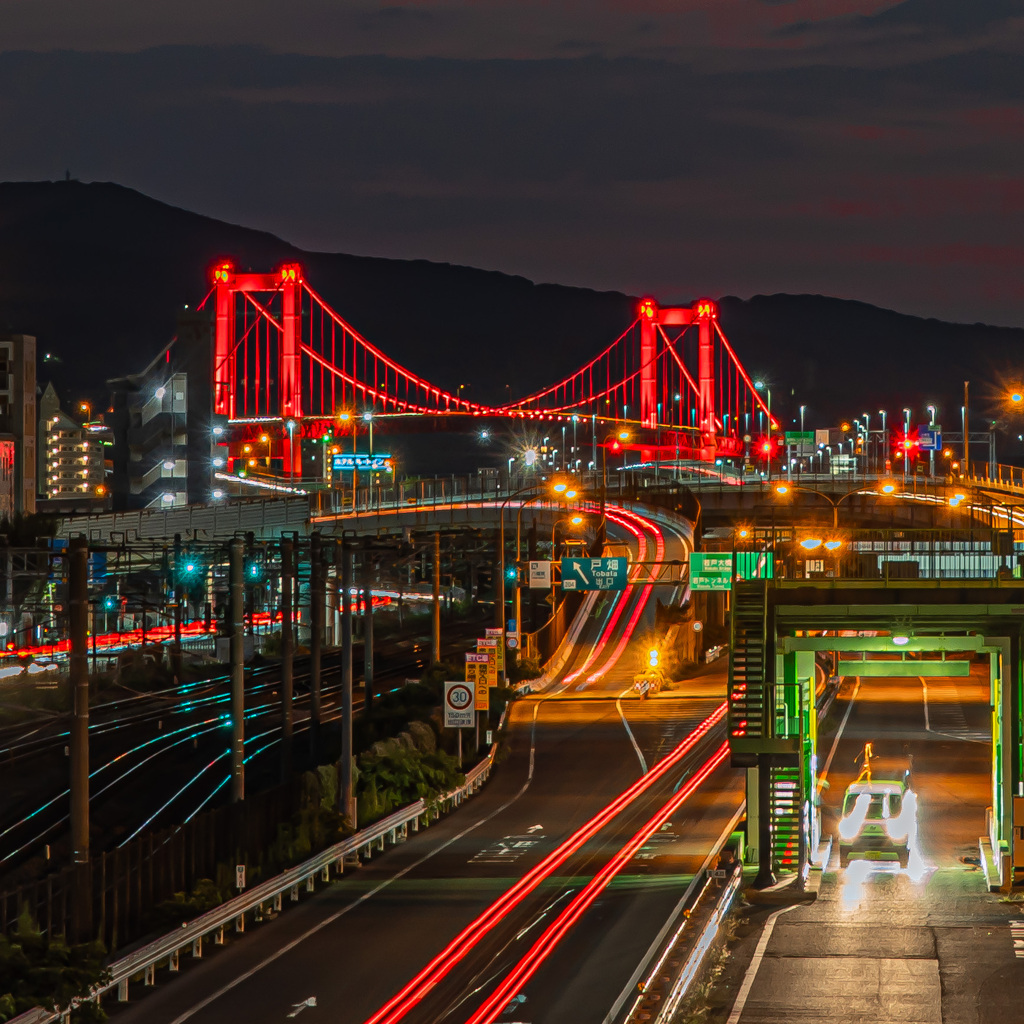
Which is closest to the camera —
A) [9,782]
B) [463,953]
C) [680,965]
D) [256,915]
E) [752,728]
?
[680,965]

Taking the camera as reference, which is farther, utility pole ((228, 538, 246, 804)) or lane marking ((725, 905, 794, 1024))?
utility pole ((228, 538, 246, 804))

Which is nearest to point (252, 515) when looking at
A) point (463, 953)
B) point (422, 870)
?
point (422, 870)

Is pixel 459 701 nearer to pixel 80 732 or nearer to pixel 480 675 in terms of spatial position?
pixel 480 675

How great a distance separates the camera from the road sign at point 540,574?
2655 inches

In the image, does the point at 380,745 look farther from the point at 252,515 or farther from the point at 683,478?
the point at 683,478

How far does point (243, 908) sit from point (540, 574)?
137 feet

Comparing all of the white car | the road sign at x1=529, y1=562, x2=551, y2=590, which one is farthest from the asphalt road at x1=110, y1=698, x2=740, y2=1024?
the road sign at x1=529, y1=562, x2=551, y2=590

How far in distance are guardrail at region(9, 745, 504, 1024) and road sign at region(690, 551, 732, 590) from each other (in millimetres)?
17427

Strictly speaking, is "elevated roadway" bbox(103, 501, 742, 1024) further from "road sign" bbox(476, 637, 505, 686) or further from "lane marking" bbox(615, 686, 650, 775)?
"road sign" bbox(476, 637, 505, 686)

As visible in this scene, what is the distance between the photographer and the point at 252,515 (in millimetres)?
93438

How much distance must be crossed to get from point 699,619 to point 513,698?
29.3 meters

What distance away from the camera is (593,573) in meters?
65.4

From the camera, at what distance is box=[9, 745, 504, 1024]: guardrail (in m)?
22.1

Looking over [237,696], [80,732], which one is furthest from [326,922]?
[237,696]
